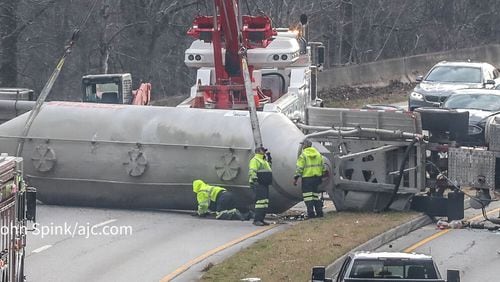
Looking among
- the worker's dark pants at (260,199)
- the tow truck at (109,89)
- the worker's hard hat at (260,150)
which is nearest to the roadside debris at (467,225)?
the worker's dark pants at (260,199)

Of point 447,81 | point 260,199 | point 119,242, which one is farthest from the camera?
point 447,81

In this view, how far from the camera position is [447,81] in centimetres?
3719

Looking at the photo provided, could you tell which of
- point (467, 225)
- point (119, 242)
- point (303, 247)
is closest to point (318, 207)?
point (467, 225)

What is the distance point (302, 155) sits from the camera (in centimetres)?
2358

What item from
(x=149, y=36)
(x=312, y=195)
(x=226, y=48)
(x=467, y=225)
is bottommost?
(x=467, y=225)

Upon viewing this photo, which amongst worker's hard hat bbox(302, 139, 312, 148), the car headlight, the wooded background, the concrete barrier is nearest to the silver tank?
worker's hard hat bbox(302, 139, 312, 148)

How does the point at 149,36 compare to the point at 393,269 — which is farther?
the point at 149,36

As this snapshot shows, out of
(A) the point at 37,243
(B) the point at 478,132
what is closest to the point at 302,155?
(A) the point at 37,243

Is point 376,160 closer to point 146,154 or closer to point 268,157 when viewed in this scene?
point 268,157

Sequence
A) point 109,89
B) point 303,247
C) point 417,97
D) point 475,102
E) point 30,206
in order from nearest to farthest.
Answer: point 30,206 < point 303,247 < point 475,102 < point 109,89 < point 417,97

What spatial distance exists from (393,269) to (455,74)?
2326cm

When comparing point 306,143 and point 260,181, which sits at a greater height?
point 306,143

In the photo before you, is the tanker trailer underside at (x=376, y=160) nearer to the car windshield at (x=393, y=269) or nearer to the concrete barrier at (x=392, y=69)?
the car windshield at (x=393, y=269)

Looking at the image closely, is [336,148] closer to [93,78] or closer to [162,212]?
[162,212]
